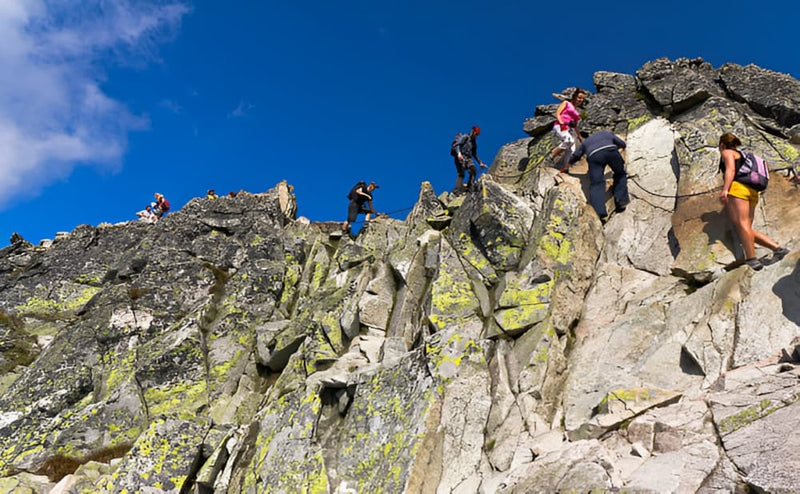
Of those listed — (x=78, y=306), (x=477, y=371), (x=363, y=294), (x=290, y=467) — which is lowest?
(x=290, y=467)

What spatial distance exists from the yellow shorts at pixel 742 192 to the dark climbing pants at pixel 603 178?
4363mm

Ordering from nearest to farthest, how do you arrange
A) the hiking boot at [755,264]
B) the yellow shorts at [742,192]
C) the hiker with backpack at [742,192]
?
the hiking boot at [755,264] → the hiker with backpack at [742,192] → the yellow shorts at [742,192]

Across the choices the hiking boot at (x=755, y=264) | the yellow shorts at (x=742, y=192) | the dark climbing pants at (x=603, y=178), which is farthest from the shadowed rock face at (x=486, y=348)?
the yellow shorts at (x=742, y=192)

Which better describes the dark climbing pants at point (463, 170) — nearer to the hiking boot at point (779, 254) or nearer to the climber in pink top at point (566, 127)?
the climber in pink top at point (566, 127)

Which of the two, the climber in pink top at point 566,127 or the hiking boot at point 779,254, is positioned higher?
the climber in pink top at point 566,127

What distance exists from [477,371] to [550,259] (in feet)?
15.5

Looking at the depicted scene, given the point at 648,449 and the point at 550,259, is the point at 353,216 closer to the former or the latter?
the point at 550,259

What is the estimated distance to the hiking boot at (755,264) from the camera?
13.1 meters

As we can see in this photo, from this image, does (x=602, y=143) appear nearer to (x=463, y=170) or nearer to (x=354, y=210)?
(x=463, y=170)

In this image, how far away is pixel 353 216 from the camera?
31984 millimetres

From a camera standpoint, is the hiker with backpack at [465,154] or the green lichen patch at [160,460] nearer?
the green lichen patch at [160,460]

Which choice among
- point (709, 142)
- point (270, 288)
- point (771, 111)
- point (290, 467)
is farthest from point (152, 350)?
point (771, 111)

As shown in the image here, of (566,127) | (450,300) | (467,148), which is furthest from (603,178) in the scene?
(467,148)

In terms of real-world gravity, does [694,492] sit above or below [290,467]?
below
